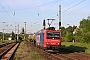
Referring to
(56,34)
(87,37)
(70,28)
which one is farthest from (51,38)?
(70,28)

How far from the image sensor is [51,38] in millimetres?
26953

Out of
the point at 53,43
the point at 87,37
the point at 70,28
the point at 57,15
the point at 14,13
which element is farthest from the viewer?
the point at 70,28

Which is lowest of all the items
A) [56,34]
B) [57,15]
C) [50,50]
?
[50,50]

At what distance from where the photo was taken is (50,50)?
89.6 feet

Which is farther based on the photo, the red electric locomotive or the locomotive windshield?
the locomotive windshield

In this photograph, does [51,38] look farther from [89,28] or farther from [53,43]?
[89,28]

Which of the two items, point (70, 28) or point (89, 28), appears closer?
point (89, 28)

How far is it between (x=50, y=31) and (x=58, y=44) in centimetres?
186

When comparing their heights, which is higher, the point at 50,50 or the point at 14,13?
the point at 14,13

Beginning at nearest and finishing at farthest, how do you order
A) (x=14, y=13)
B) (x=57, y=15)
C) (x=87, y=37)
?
(x=57, y=15) → (x=14, y=13) → (x=87, y=37)

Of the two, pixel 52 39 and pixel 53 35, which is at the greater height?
pixel 53 35

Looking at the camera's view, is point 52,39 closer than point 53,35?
Yes

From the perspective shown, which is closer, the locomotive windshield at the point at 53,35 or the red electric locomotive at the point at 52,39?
the red electric locomotive at the point at 52,39

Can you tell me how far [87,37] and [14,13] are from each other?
23.1 meters
